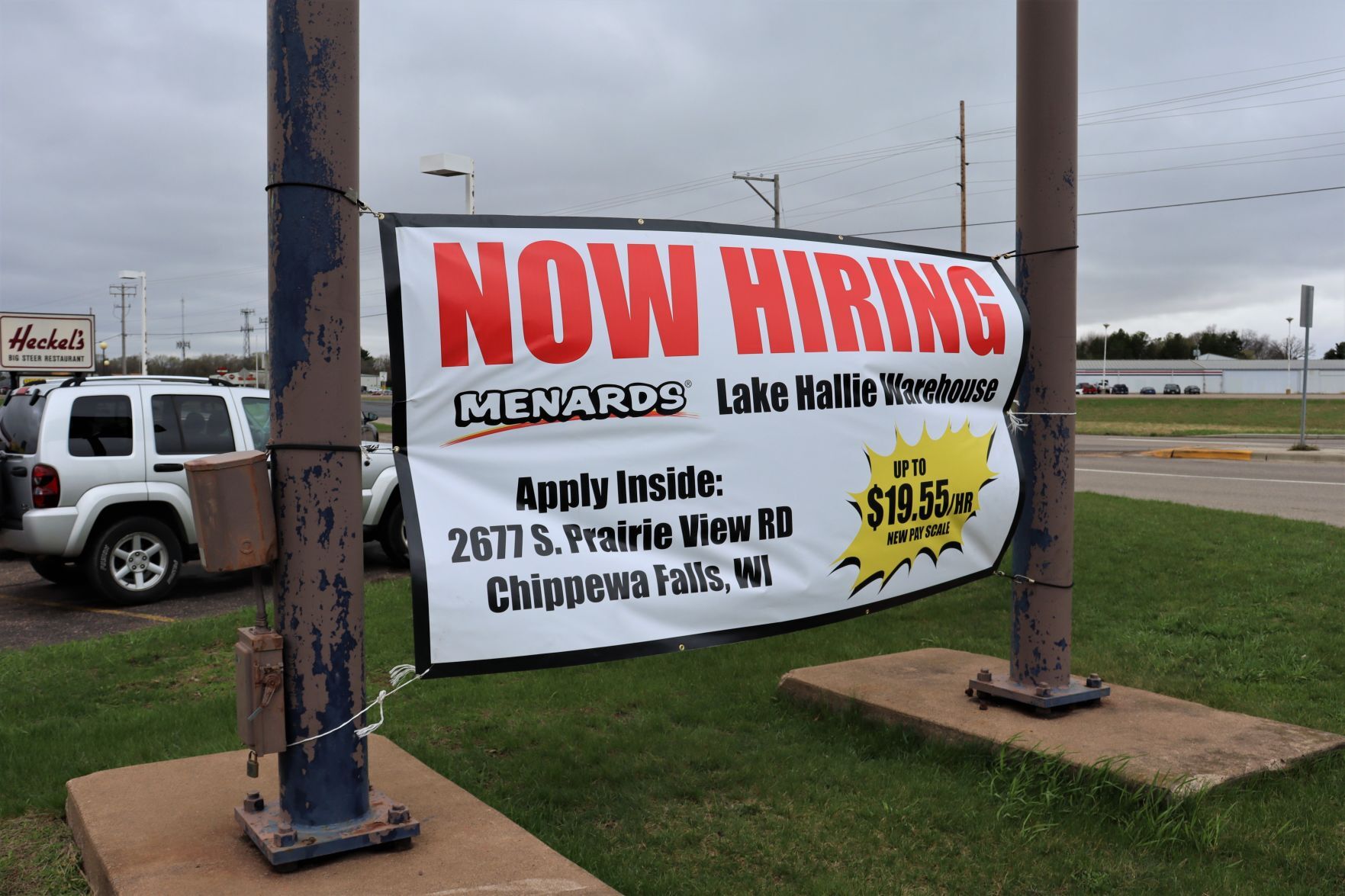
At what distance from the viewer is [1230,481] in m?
17.5

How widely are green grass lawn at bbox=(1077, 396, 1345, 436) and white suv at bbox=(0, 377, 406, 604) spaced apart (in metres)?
30.3

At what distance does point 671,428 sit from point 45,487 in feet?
25.1

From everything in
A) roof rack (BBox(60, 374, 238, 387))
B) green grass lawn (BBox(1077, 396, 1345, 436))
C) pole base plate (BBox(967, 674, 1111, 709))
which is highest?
roof rack (BBox(60, 374, 238, 387))

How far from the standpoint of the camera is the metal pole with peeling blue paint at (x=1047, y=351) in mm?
4594

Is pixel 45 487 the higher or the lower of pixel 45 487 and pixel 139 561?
the higher

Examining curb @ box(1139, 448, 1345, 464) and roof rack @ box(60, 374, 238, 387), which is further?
curb @ box(1139, 448, 1345, 464)

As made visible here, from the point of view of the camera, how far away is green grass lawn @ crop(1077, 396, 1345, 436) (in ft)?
118

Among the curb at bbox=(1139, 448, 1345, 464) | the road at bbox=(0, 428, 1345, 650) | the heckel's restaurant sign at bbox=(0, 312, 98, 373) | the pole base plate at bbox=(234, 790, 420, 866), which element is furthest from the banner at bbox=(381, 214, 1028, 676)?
the heckel's restaurant sign at bbox=(0, 312, 98, 373)

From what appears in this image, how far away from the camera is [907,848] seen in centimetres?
357

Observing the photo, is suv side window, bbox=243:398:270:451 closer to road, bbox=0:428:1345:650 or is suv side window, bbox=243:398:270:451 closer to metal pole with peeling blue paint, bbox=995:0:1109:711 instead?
road, bbox=0:428:1345:650

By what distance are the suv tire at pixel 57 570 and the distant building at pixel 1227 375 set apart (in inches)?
3270

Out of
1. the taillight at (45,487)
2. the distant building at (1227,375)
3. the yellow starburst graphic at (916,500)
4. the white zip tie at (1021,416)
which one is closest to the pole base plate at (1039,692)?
the yellow starburst graphic at (916,500)

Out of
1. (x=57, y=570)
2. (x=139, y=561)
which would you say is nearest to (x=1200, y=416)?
(x=139, y=561)

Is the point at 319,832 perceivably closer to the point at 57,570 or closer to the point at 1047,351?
the point at 1047,351
